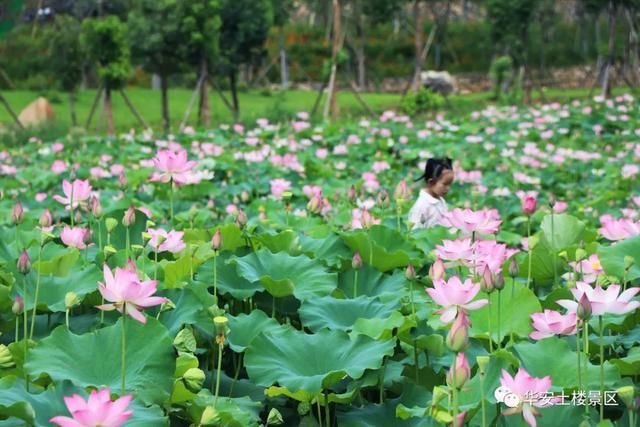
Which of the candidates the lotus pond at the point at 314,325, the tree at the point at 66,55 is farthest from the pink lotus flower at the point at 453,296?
the tree at the point at 66,55

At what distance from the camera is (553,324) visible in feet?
3.97

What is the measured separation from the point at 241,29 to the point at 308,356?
11755 millimetres

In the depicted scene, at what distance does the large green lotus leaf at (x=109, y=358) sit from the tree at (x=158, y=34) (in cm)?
974

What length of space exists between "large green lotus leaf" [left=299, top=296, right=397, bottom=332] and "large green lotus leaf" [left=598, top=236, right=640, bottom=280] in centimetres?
47

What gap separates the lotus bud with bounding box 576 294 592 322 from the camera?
112 centimetres

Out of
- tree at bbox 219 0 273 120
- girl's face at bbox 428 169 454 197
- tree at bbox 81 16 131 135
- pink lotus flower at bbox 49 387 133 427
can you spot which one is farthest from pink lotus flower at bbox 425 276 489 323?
tree at bbox 219 0 273 120

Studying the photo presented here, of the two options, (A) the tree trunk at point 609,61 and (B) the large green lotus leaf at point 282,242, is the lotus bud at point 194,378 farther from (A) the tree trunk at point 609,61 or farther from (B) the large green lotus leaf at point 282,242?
(A) the tree trunk at point 609,61

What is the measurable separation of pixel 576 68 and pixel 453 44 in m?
4.35

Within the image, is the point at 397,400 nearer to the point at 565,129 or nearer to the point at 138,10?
the point at 565,129

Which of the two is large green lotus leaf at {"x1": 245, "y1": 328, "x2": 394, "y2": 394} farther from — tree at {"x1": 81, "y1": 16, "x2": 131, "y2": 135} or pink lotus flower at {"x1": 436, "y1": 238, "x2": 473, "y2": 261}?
tree at {"x1": 81, "y1": 16, "x2": 131, "y2": 135}

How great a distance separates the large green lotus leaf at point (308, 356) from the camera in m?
1.26

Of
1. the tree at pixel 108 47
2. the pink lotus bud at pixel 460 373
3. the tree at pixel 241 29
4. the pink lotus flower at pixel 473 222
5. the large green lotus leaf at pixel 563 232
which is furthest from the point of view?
the tree at pixel 241 29

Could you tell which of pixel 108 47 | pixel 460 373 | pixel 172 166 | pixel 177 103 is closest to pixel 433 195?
pixel 172 166

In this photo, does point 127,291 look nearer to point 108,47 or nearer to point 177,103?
point 108,47
